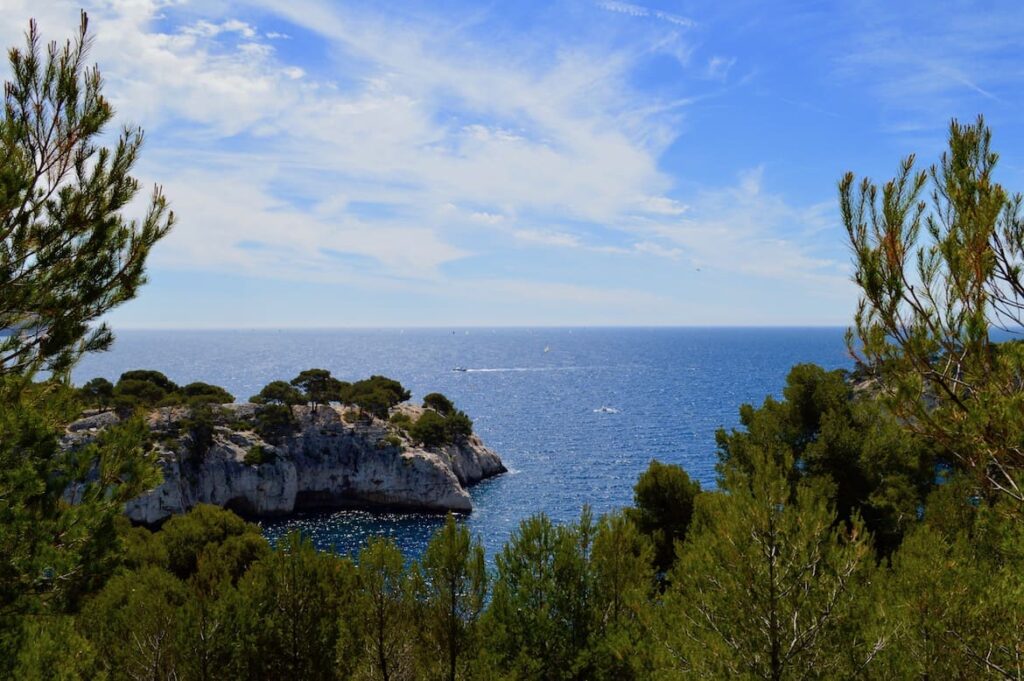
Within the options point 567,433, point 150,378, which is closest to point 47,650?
point 150,378

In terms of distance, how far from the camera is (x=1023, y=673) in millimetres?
8211

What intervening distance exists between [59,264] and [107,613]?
46.3 ft

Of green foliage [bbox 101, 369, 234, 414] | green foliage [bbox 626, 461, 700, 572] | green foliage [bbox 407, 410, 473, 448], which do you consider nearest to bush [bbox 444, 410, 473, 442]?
green foliage [bbox 407, 410, 473, 448]

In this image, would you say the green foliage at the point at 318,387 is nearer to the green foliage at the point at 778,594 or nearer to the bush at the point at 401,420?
the bush at the point at 401,420

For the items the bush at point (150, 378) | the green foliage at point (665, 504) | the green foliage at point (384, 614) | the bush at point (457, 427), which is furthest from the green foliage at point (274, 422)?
the green foliage at point (384, 614)

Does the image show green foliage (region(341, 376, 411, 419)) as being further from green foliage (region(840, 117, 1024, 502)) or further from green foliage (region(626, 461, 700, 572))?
green foliage (region(840, 117, 1024, 502))

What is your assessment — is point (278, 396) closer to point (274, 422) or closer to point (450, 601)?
point (274, 422)

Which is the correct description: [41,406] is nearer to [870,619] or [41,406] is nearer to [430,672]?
[430,672]

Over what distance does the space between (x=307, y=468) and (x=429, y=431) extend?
13338 mm

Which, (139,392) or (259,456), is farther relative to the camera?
(139,392)

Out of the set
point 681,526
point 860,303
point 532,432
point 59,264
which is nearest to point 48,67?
point 59,264

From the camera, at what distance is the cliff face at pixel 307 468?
56406 millimetres

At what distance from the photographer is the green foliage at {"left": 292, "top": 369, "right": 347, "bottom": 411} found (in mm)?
74562

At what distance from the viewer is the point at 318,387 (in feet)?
255
